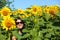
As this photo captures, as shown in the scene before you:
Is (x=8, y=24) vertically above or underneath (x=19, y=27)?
above

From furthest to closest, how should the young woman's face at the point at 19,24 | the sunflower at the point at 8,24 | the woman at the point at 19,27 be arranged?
1. the young woman's face at the point at 19,24
2. the woman at the point at 19,27
3. the sunflower at the point at 8,24

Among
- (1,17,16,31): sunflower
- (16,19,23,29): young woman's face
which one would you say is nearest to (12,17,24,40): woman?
(16,19,23,29): young woman's face

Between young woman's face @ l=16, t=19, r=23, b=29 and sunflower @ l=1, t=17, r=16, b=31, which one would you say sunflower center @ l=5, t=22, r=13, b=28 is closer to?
sunflower @ l=1, t=17, r=16, b=31

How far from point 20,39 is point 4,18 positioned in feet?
1.19

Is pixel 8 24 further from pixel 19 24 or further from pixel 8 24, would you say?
pixel 19 24

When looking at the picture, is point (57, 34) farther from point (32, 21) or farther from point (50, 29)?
point (32, 21)

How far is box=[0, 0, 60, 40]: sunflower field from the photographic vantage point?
359 centimetres

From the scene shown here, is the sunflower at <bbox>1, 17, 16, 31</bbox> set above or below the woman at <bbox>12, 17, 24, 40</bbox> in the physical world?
above

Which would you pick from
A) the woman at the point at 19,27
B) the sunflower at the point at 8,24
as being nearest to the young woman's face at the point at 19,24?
the woman at the point at 19,27

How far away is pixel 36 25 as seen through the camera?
3.82 metres

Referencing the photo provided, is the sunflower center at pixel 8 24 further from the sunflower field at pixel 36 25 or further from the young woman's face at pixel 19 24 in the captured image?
the young woman's face at pixel 19 24

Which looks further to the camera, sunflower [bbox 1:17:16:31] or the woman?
the woman

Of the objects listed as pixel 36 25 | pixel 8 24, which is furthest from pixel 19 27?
pixel 8 24

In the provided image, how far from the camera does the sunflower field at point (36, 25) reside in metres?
3.59
